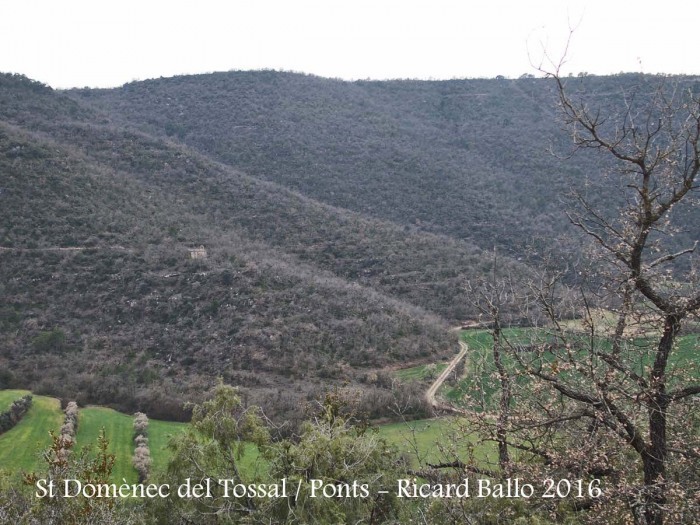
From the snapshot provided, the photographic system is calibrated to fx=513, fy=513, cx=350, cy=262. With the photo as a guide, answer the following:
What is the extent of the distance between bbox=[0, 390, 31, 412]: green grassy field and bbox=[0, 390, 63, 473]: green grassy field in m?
0.41

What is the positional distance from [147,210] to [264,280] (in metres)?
8.68

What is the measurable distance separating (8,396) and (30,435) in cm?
281

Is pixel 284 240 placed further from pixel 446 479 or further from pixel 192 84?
pixel 192 84

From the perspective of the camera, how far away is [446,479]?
6203mm

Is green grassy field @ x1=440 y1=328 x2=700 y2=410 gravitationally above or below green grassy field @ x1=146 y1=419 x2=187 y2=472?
above

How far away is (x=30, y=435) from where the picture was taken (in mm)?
11055

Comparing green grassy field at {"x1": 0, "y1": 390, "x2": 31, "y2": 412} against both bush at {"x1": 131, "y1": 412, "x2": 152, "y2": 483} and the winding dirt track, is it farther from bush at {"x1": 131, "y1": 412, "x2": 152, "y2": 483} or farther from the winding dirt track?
the winding dirt track

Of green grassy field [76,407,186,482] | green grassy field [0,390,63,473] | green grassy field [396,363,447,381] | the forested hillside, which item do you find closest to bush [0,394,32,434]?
green grassy field [0,390,63,473]

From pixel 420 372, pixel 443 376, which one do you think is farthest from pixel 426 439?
pixel 420 372

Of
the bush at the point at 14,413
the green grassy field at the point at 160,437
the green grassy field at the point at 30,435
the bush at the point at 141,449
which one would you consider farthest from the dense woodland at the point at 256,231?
the bush at the point at 14,413

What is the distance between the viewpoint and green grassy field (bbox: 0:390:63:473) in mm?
9867

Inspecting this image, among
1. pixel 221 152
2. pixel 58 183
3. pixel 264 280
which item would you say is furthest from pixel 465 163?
pixel 58 183

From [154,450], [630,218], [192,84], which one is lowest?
[154,450]

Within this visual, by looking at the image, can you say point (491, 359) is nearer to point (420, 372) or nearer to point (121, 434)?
point (420, 372)
